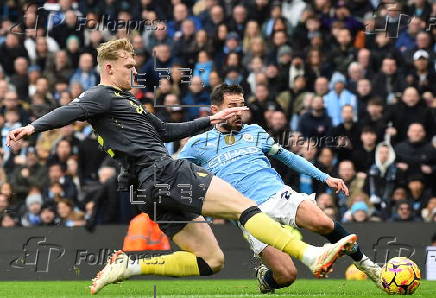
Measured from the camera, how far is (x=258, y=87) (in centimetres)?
1419

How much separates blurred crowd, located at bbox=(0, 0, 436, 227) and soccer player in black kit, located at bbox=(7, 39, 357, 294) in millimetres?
4751

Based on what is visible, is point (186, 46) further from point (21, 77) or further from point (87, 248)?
point (87, 248)

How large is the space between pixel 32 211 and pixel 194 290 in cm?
433

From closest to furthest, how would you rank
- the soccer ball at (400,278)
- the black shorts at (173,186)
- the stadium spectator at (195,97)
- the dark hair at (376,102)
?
1. the black shorts at (173,186)
2. the soccer ball at (400,278)
3. the dark hair at (376,102)
4. the stadium spectator at (195,97)

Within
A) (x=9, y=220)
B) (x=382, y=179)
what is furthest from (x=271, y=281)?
(x=9, y=220)

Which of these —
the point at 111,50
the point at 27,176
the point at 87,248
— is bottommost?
the point at 87,248

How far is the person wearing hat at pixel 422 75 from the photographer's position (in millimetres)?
14453

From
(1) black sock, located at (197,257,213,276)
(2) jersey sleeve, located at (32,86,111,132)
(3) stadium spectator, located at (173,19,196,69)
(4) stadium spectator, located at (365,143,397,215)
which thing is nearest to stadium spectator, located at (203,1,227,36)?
(3) stadium spectator, located at (173,19,196,69)

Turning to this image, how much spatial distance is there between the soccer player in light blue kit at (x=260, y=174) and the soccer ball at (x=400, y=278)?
24.0 inches

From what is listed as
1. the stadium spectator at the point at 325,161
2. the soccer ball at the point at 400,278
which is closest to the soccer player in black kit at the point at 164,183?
the soccer ball at the point at 400,278

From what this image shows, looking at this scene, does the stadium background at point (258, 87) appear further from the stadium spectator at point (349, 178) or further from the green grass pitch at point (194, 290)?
the green grass pitch at point (194, 290)

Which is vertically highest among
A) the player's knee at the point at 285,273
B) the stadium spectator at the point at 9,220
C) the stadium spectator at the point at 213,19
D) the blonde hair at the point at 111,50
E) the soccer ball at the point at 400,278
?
the blonde hair at the point at 111,50

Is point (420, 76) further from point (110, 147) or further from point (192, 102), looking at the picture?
point (110, 147)

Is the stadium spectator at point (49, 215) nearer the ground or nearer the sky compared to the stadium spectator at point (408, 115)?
nearer the ground
